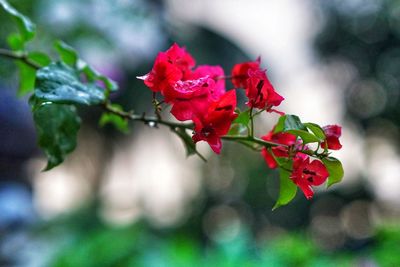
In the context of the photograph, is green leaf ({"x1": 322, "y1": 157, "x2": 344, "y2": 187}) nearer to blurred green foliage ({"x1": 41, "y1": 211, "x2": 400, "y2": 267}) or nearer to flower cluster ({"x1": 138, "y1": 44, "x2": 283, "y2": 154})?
flower cluster ({"x1": 138, "y1": 44, "x2": 283, "y2": 154})

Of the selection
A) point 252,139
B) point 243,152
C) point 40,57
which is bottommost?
point 243,152

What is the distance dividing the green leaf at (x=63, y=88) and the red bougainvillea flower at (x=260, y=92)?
0.15 metres

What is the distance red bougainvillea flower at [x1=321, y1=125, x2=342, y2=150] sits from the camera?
0.38 meters

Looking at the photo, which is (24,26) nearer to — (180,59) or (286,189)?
(180,59)

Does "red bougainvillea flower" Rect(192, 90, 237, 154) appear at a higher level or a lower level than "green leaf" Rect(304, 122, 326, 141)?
lower

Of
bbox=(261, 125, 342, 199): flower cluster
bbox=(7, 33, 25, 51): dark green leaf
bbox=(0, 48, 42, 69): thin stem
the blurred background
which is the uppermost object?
bbox=(261, 125, 342, 199): flower cluster

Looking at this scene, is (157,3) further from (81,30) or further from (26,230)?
(26,230)

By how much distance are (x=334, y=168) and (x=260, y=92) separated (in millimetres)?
84

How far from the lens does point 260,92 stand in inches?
14.8

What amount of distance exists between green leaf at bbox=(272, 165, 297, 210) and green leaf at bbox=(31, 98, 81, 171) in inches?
8.6

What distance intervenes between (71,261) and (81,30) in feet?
3.57

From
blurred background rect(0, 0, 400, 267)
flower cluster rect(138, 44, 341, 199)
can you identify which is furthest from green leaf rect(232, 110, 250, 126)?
blurred background rect(0, 0, 400, 267)

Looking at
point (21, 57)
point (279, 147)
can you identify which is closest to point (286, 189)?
point (279, 147)

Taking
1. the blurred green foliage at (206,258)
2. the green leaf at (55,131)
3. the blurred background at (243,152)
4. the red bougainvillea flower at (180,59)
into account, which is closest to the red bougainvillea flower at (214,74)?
the red bougainvillea flower at (180,59)
